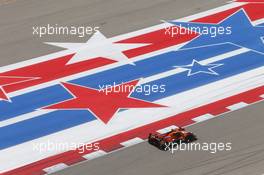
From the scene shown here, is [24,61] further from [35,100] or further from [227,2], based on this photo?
[227,2]

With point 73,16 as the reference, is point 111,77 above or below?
below

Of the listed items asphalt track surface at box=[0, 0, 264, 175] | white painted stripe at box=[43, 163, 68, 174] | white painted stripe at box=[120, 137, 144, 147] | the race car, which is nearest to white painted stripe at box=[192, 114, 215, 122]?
asphalt track surface at box=[0, 0, 264, 175]

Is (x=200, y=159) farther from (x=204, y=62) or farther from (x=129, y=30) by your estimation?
(x=129, y=30)

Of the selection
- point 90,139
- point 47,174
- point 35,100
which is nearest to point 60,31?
point 35,100

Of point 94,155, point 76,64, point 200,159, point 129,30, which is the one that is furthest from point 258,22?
point 94,155

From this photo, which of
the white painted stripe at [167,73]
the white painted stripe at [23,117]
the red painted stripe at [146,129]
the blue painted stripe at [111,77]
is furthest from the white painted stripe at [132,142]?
the blue painted stripe at [111,77]

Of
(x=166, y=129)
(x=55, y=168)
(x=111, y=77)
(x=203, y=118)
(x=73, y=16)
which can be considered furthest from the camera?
(x=73, y=16)
